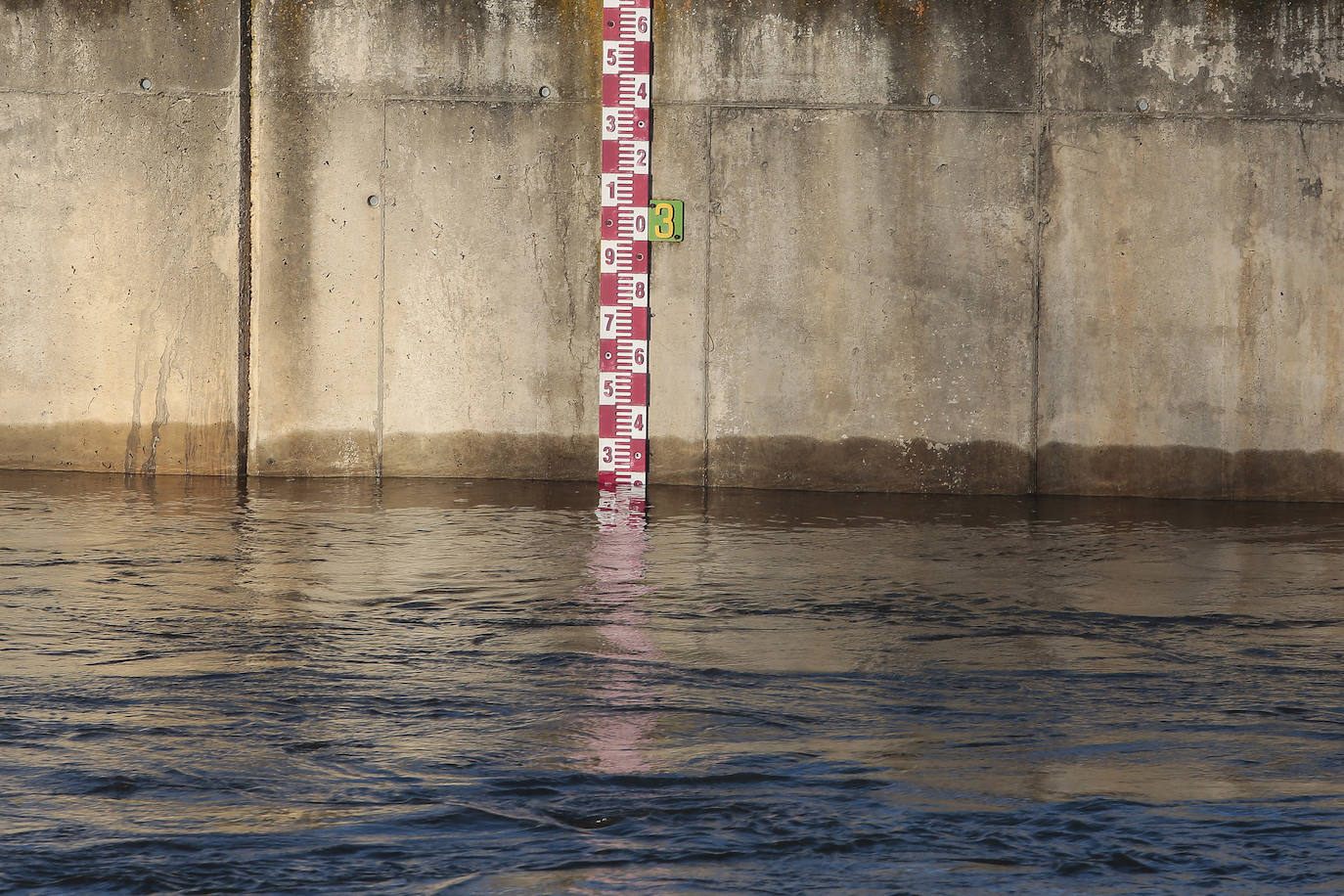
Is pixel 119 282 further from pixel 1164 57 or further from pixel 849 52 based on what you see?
pixel 1164 57

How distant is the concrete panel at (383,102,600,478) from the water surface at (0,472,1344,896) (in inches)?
52.1

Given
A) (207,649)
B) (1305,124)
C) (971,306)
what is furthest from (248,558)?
(1305,124)

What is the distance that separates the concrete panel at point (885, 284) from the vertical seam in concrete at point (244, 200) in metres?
2.38

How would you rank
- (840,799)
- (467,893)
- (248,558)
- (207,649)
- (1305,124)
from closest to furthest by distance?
(467,893) < (840,799) < (207,649) < (248,558) < (1305,124)

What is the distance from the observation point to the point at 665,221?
8.41 m

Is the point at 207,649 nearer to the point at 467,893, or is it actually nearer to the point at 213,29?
the point at 467,893

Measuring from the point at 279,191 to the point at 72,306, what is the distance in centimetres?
122

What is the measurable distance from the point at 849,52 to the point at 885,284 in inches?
46.3

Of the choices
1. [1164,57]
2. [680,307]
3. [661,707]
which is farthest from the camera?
[680,307]

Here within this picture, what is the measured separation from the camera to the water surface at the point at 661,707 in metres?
3.26

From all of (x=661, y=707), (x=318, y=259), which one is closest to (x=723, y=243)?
(x=318, y=259)

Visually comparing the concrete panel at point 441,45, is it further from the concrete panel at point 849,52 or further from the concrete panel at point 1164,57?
the concrete panel at point 1164,57

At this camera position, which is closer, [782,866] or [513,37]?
[782,866]

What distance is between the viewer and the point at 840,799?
357 centimetres
